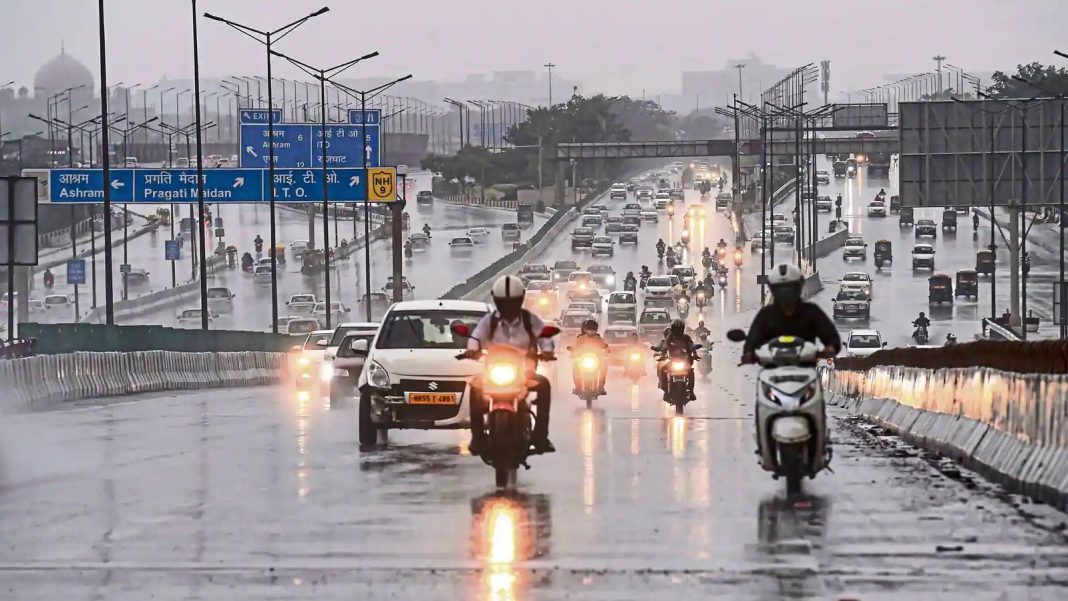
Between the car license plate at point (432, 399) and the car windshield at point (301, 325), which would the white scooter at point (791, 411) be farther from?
the car windshield at point (301, 325)

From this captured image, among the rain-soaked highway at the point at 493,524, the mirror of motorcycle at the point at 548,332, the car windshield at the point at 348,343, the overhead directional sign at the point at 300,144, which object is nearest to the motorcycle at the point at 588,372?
the car windshield at the point at 348,343

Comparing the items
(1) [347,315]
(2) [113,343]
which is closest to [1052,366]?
(2) [113,343]

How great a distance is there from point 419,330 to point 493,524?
27.1 feet

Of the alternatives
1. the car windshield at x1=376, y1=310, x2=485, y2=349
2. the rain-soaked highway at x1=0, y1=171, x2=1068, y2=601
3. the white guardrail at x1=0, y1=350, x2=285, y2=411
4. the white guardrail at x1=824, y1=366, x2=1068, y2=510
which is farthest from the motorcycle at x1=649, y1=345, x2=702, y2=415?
the white guardrail at x1=0, y1=350, x2=285, y2=411

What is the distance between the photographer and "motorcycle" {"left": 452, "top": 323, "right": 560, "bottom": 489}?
1480 cm

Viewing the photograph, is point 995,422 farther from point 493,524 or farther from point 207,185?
point 207,185

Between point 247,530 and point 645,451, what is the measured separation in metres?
7.21

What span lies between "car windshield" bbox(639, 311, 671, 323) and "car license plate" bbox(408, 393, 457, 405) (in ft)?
213

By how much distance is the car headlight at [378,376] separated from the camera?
18.8m

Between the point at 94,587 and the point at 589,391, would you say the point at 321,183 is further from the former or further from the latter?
the point at 94,587

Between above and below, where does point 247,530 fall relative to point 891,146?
below

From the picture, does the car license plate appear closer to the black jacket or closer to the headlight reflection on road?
the headlight reflection on road

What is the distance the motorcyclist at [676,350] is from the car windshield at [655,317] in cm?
5134

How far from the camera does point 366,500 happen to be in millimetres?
14148
